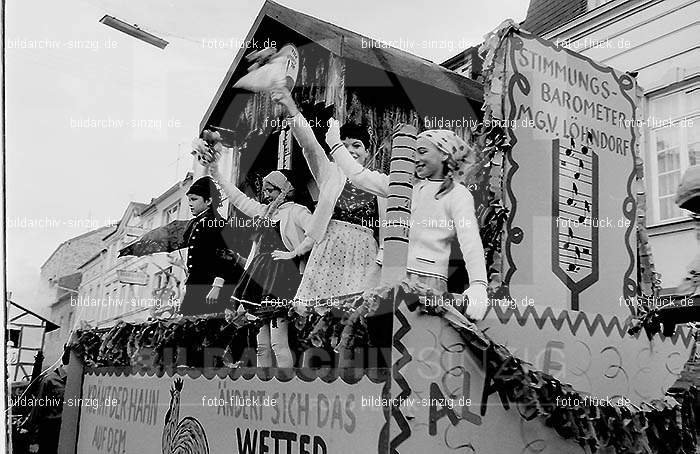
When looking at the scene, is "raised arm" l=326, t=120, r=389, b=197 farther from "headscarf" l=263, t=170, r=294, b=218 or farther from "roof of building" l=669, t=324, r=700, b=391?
"roof of building" l=669, t=324, r=700, b=391

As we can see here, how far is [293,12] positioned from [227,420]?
272 centimetres

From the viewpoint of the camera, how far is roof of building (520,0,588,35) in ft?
29.9

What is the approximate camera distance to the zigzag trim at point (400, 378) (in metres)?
3.31

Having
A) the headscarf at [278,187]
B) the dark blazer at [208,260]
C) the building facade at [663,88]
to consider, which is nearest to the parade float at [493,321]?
the headscarf at [278,187]

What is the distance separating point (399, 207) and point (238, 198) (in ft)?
7.92

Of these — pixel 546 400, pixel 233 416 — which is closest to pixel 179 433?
pixel 233 416

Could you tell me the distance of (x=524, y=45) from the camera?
4.11m

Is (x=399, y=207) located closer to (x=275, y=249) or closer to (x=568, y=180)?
(x=568, y=180)

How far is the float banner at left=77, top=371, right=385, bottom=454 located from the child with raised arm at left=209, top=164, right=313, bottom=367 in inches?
12.7

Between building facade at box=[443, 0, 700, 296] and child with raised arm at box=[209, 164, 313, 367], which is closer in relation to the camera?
child with raised arm at box=[209, 164, 313, 367]

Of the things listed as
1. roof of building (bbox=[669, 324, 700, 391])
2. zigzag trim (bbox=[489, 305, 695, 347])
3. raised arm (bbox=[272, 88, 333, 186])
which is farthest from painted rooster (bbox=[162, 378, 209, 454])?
roof of building (bbox=[669, 324, 700, 391])

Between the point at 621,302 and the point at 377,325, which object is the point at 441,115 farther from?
the point at 377,325

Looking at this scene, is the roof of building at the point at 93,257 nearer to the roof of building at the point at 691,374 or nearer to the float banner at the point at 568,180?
the float banner at the point at 568,180

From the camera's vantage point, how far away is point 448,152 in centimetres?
383
